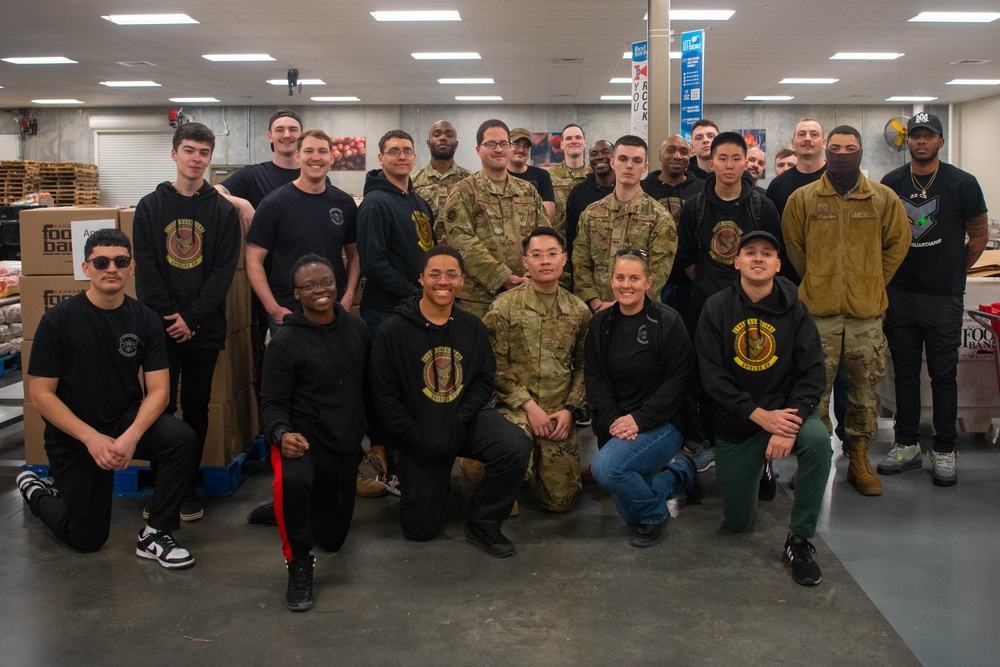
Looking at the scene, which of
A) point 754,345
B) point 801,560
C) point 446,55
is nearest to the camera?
point 801,560

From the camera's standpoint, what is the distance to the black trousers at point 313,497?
313 cm

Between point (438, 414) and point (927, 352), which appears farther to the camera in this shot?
point (927, 352)

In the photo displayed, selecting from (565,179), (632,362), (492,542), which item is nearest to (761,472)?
(632,362)

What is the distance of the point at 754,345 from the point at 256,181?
295 centimetres

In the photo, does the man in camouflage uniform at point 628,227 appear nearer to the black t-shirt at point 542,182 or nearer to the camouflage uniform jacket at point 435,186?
the black t-shirt at point 542,182

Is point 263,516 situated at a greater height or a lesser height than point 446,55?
lesser

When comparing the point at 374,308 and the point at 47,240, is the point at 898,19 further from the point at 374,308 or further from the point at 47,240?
the point at 47,240

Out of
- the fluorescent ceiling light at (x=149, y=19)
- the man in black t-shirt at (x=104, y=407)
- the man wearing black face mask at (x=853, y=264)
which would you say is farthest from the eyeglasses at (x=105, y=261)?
the fluorescent ceiling light at (x=149, y=19)

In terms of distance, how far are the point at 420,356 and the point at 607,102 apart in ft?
55.8

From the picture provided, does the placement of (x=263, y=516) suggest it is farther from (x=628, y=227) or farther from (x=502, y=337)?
(x=628, y=227)

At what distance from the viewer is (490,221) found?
444 cm

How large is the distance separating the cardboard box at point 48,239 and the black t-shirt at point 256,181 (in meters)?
0.71

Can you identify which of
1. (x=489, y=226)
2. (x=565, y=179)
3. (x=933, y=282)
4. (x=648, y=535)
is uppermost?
(x=565, y=179)

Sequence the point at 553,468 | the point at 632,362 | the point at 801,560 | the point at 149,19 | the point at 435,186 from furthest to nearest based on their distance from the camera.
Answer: the point at 149,19 < the point at 435,186 < the point at 553,468 < the point at 632,362 < the point at 801,560
